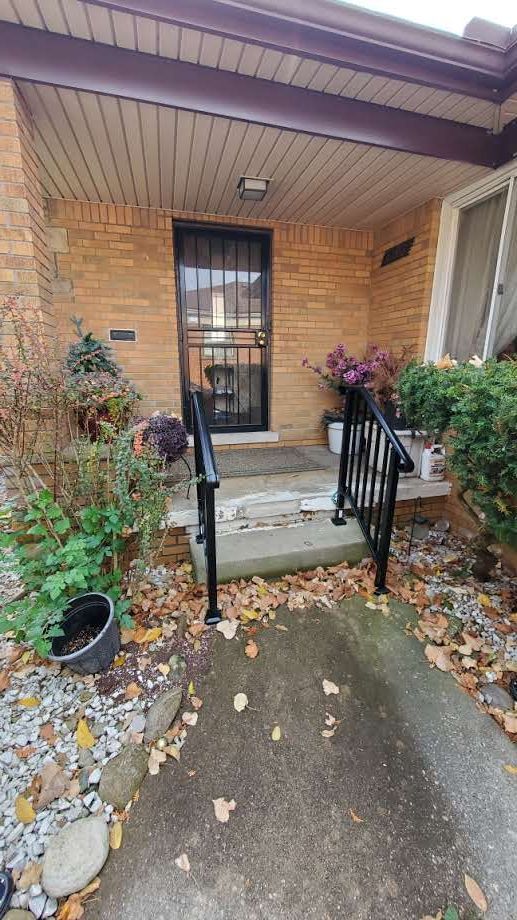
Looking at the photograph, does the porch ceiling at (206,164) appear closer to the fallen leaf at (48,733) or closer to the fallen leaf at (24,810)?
the fallen leaf at (48,733)

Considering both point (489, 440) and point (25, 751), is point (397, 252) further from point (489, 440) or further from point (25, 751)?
point (25, 751)

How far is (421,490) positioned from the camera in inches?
118

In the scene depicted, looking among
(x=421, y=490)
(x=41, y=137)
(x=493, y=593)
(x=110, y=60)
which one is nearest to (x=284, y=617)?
(x=493, y=593)

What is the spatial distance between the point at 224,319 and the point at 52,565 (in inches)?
121

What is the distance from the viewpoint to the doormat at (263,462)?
3.25 meters

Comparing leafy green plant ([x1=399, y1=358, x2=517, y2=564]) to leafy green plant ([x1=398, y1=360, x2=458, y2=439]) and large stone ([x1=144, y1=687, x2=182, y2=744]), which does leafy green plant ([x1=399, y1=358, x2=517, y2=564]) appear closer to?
leafy green plant ([x1=398, y1=360, x2=458, y2=439])

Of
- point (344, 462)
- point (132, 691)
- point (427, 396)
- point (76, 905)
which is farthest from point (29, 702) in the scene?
point (427, 396)

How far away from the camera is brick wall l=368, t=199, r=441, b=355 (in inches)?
131

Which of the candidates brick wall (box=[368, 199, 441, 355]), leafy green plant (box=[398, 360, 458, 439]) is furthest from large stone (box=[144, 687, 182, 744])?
brick wall (box=[368, 199, 441, 355])

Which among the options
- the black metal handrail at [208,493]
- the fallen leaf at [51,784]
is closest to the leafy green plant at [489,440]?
the black metal handrail at [208,493]

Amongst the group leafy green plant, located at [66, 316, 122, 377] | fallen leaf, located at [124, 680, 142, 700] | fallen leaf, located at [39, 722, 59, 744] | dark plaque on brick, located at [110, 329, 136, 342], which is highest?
dark plaque on brick, located at [110, 329, 136, 342]

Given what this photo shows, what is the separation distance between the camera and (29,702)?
1.63m

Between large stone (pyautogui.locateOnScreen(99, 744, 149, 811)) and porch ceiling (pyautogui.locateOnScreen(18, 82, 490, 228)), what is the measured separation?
3.24 meters

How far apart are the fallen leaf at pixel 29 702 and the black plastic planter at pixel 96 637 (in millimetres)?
172
